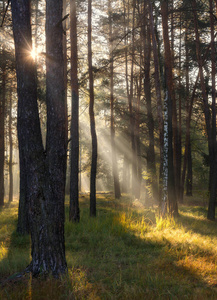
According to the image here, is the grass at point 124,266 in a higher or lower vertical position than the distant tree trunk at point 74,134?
lower

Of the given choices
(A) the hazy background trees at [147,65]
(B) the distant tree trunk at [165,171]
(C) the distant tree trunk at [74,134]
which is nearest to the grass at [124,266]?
(C) the distant tree trunk at [74,134]

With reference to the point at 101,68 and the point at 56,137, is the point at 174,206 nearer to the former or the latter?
the point at 101,68

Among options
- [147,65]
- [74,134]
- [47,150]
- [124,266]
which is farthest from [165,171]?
[147,65]

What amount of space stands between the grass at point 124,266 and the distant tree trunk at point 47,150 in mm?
499

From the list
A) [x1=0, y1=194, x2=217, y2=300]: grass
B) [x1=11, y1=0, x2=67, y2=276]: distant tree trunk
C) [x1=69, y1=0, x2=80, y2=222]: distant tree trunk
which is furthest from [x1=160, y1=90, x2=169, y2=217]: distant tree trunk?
[x1=11, y1=0, x2=67, y2=276]: distant tree trunk

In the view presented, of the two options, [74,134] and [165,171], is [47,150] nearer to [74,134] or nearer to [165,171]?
[74,134]

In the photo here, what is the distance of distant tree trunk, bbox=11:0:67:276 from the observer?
449cm

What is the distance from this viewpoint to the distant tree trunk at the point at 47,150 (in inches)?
177

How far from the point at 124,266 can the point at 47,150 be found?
2709 millimetres

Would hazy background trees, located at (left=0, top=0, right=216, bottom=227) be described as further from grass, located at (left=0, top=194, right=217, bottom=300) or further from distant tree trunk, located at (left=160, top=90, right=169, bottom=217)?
grass, located at (left=0, top=194, right=217, bottom=300)

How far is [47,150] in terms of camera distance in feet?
15.3

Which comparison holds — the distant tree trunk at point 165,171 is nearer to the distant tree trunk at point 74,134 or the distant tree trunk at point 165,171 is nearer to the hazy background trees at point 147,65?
the hazy background trees at point 147,65

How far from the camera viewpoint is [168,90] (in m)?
11.0

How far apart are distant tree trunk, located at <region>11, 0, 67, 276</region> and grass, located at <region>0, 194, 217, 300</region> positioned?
50cm
